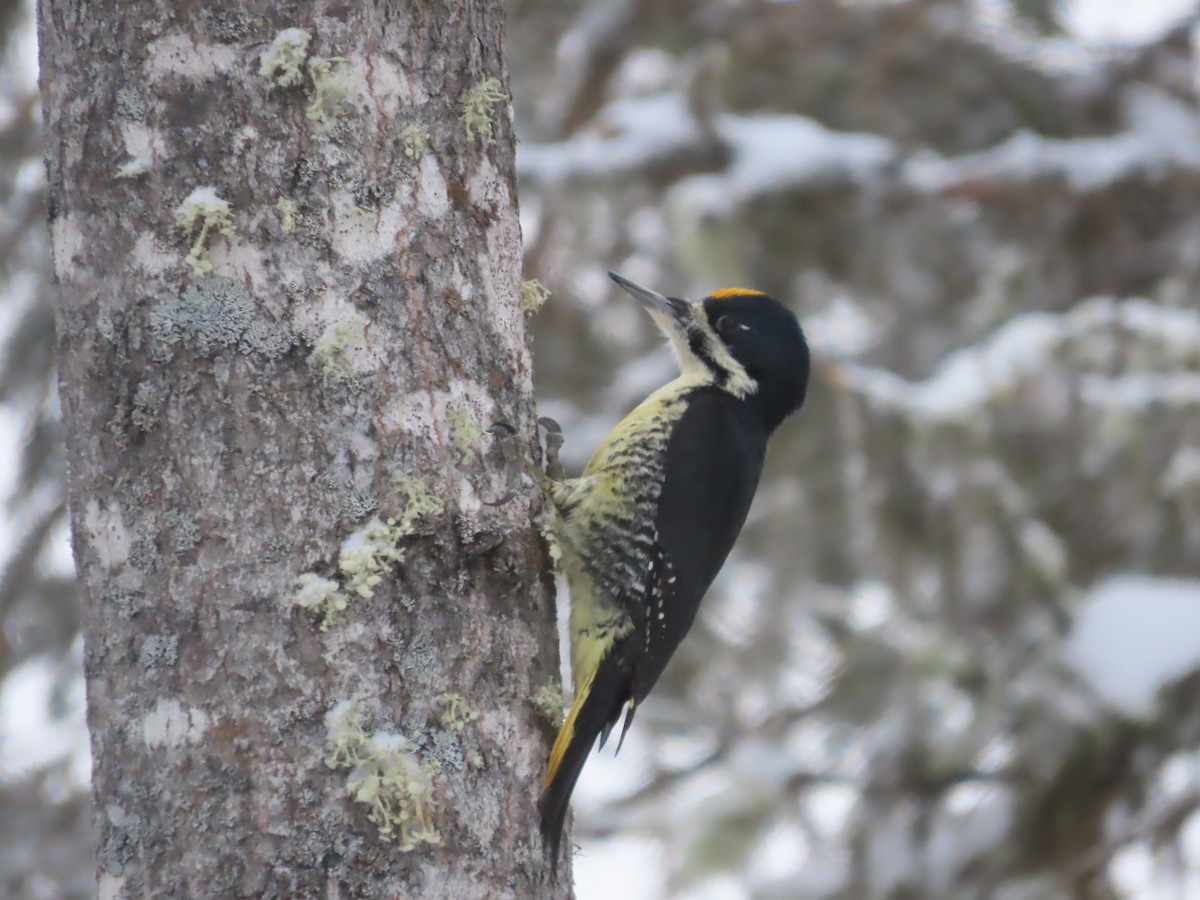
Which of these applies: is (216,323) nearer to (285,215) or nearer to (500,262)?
(285,215)

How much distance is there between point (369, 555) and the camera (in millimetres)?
2131

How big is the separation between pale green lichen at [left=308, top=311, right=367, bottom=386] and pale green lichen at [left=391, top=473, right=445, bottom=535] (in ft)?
0.63

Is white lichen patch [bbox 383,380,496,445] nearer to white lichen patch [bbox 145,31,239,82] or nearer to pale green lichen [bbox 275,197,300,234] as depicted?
pale green lichen [bbox 275,197,300,234]

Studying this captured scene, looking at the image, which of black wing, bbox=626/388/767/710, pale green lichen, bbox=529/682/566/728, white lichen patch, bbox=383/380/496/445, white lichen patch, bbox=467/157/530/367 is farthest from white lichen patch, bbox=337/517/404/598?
black wing, bbox=626/388/767/710

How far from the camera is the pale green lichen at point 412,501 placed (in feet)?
7.22

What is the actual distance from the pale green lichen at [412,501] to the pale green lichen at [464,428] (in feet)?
0.36

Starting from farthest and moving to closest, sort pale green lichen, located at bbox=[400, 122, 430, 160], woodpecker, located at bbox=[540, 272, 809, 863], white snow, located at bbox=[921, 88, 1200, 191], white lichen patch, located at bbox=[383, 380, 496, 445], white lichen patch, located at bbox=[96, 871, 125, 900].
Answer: white snow, located at bbox=[921, 88, 1200, 191]
woodpecker, located at bbox=[540, 272, 809, 863]
pale green lichen, located at bbox=[400, 122, 430, 160]
white lichen patch, located at bbox=[383, 380, 496, 445]
white lichen patch, located at bbox=[96, 871, 125, 900]

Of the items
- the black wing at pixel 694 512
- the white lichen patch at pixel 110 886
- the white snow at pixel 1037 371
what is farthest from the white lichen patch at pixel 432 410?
the white snow at pixel 1037 371

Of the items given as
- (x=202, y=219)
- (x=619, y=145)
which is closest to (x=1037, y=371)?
(x=619, y=145)

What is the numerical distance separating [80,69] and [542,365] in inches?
136

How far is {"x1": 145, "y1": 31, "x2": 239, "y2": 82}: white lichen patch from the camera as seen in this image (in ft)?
7.19

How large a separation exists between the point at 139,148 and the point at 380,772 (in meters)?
1.06

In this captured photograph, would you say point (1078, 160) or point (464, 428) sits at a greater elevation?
point (1078, 160)

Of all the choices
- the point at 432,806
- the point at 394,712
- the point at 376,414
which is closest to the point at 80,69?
the point at 376,414
